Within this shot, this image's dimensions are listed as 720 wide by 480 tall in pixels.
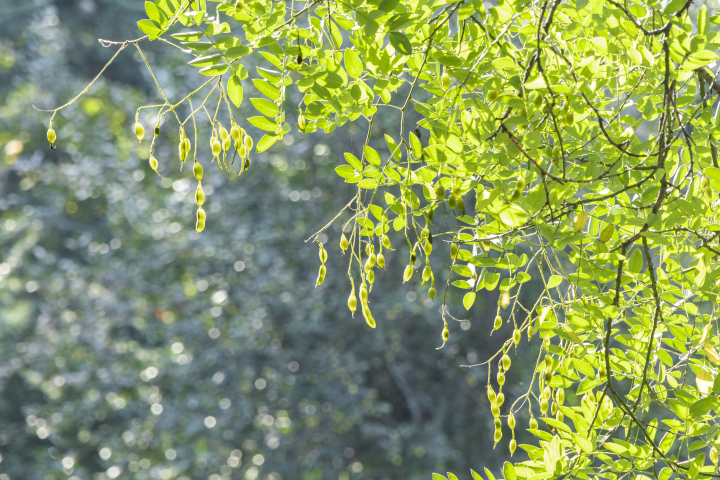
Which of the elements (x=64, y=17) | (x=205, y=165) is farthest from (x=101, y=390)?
(x=64, y=17)

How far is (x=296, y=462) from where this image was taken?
3.06 metres

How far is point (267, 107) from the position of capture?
29.2 inches

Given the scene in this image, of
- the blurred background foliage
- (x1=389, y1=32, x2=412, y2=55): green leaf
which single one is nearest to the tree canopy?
(x1=389, y1=32, x2=412, y2=55): green leaf

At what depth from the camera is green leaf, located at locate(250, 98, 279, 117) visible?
2.41 ft

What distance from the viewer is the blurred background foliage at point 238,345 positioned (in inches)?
121

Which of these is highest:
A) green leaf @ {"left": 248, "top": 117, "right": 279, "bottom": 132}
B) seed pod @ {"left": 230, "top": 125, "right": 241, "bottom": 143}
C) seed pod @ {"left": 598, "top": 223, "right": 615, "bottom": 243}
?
seed pod @ {"left": 598, "top": 223, "right": 615, "bottom": 243}

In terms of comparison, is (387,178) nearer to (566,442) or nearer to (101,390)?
(566,442)

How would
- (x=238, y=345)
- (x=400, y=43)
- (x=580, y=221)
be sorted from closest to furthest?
(x=400, y=43), (x=580, y=221), (x=238, y=345)

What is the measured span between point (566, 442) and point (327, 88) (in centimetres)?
52

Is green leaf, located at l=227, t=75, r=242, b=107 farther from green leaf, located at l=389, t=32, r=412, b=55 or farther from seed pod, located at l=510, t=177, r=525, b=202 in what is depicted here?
seed pod, located at l=510, t=177, r=525, b=202

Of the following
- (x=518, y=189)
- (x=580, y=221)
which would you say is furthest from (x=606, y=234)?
(x=518, y=189)

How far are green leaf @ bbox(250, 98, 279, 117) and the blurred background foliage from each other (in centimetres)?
237

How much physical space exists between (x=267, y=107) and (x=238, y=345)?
244cm

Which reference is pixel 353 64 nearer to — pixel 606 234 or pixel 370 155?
pixel 370 155
